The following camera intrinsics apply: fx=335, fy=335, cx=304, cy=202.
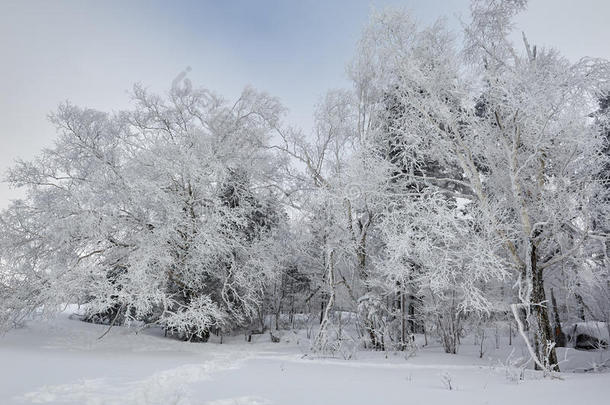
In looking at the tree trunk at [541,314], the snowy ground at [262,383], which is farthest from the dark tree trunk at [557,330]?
the snowy ground at [262,383]

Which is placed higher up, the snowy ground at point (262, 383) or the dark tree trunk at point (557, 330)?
the dark tree trunk at point (557, 330)

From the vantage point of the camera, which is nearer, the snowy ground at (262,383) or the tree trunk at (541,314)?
the snowy ground at (262,383)

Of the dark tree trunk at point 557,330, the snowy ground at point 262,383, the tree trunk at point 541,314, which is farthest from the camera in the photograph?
the dark tree trunk at point 557,330

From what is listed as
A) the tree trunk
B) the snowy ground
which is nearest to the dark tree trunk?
the tree trunk

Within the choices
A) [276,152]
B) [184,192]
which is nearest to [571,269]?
[276,152]

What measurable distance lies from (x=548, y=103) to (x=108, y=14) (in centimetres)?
1757

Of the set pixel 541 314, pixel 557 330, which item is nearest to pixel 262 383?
pixel 541 314

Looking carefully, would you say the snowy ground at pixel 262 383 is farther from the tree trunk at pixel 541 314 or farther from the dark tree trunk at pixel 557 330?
the dark tree trunk at pixel 557 330

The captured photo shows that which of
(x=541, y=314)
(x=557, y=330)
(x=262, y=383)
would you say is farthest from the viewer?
(x=557, y=330)

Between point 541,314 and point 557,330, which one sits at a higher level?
point 541,314

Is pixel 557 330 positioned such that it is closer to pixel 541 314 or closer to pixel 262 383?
pixel 541 314

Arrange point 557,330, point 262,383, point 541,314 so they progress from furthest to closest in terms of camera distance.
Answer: point 557,330 < point 541,314 < point 262,383

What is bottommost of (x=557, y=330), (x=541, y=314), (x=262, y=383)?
(x=262, y=383)

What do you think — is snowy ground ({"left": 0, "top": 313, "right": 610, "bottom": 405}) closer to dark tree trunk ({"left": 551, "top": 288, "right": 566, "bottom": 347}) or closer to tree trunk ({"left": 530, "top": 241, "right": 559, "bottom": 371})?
tree trunk ({"left": 530, "top": 241, "right": 559, "bottom": 371})
